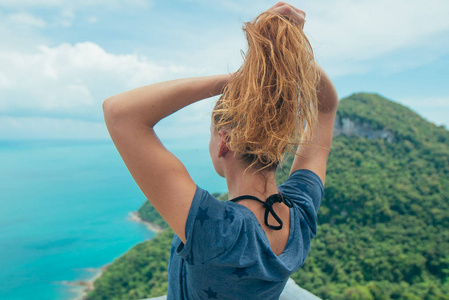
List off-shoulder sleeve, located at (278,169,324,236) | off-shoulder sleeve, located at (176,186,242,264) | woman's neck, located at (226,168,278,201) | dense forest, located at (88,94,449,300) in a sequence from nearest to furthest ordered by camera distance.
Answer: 1. off-shoulder sleeve, located at (176,186,242,264)
2. woman's neck, located at (226,168,278,201)
3. off-shoulder sleeve, located at (278,169,324,236)
4. dense forest, located at (88,94,449,300)

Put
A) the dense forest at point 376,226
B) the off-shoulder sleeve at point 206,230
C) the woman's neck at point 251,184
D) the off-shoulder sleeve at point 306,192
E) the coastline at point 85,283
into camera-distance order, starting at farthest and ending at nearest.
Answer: the coastline at point 85,283
the dense forest at point 376,226
the off-shoulder sleeve at point 306,192
the woman's neck at point 251,184
the off-shoulder sleeve at point 206,230

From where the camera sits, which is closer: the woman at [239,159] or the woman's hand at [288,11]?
the woman at [239,159]

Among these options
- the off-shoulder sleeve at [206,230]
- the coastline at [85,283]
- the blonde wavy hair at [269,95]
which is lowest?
the coastline at [85,283]

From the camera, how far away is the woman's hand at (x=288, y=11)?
65cm

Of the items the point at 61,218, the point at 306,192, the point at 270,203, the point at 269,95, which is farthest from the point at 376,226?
the point at 61,218

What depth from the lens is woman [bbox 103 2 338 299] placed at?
52 centimetres

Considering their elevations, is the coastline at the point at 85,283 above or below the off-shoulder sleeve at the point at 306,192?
below

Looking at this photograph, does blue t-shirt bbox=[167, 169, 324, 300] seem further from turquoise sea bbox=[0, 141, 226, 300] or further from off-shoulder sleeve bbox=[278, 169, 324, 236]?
turquoise sea bbox=[0, 141, 226, 300]

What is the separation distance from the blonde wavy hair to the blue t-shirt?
0.11m

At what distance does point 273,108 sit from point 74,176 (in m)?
49.8

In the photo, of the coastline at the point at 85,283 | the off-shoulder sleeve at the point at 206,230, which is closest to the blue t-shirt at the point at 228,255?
the off-shoulder sleeve at the point at 206,230

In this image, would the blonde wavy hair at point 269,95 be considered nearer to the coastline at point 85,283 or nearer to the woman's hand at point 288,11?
→ the woman's hand at point 288,11

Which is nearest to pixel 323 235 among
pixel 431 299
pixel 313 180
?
pixel 431 299

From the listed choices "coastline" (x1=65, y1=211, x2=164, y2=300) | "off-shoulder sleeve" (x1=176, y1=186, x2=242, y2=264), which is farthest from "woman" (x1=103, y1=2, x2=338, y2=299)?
"coastline" (x1=65, y1=211, x2=164, y2=300)
